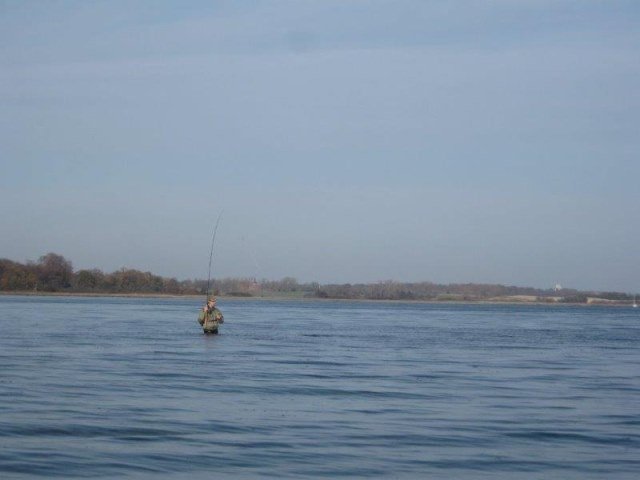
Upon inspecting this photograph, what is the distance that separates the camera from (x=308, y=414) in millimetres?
19703

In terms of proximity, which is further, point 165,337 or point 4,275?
point 4,275

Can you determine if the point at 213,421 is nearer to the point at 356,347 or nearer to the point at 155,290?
the point at 356,347

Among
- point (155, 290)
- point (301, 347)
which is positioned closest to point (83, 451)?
point (301, 347)

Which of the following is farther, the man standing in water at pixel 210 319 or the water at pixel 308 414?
the man standing in water at pixel 210 319

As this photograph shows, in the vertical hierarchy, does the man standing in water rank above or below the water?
above

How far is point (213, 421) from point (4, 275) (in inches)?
5539

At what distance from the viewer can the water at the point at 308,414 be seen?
1488 cm

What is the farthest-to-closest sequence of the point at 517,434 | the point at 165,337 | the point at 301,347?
the point at 165,337
the point at 301,347
the point at 517,434

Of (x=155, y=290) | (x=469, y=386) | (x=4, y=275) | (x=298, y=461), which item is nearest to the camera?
(x=298, y=461)

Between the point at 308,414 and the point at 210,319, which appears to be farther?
the point at 210,319

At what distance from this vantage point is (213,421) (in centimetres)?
1841

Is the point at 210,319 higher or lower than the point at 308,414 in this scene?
higher

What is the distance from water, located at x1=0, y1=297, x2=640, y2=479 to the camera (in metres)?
14.9

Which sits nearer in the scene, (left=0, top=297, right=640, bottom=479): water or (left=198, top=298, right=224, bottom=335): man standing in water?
(left=0, top=297, right=640, bottom=479): water
